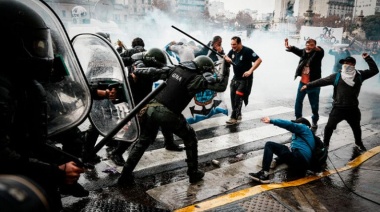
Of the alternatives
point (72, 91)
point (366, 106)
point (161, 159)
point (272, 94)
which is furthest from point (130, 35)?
point (72, 91)

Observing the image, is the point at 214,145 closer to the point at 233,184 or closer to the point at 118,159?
the point at 233,184

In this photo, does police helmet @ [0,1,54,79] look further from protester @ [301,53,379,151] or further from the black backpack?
protester @ [301,53,379,151]

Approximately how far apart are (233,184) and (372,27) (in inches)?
1307

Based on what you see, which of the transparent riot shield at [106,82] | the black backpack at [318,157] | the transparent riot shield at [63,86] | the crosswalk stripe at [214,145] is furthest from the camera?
the crosswalk stripe at [214,145]

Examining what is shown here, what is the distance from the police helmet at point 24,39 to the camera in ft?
5.42

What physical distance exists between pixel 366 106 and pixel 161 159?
7.67 metres

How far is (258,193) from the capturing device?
12.6 feet

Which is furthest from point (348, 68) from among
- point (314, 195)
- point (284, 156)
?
point (314, 195)

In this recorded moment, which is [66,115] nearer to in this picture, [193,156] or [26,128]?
[26,128]

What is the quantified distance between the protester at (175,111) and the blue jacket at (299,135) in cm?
121

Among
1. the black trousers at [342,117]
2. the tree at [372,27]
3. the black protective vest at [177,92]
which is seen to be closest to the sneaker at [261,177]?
the black protective vest at [177,92]

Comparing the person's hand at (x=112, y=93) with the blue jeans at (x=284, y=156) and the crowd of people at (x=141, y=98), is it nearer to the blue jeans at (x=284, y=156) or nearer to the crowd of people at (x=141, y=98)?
the crowd of people at (x=141, y=98)

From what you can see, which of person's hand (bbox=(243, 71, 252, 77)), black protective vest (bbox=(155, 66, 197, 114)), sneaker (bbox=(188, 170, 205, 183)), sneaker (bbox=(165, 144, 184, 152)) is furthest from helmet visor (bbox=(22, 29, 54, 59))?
person's hand (bbox=(243, 71, 252, 77))

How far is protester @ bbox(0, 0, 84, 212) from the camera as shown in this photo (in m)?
1.58
